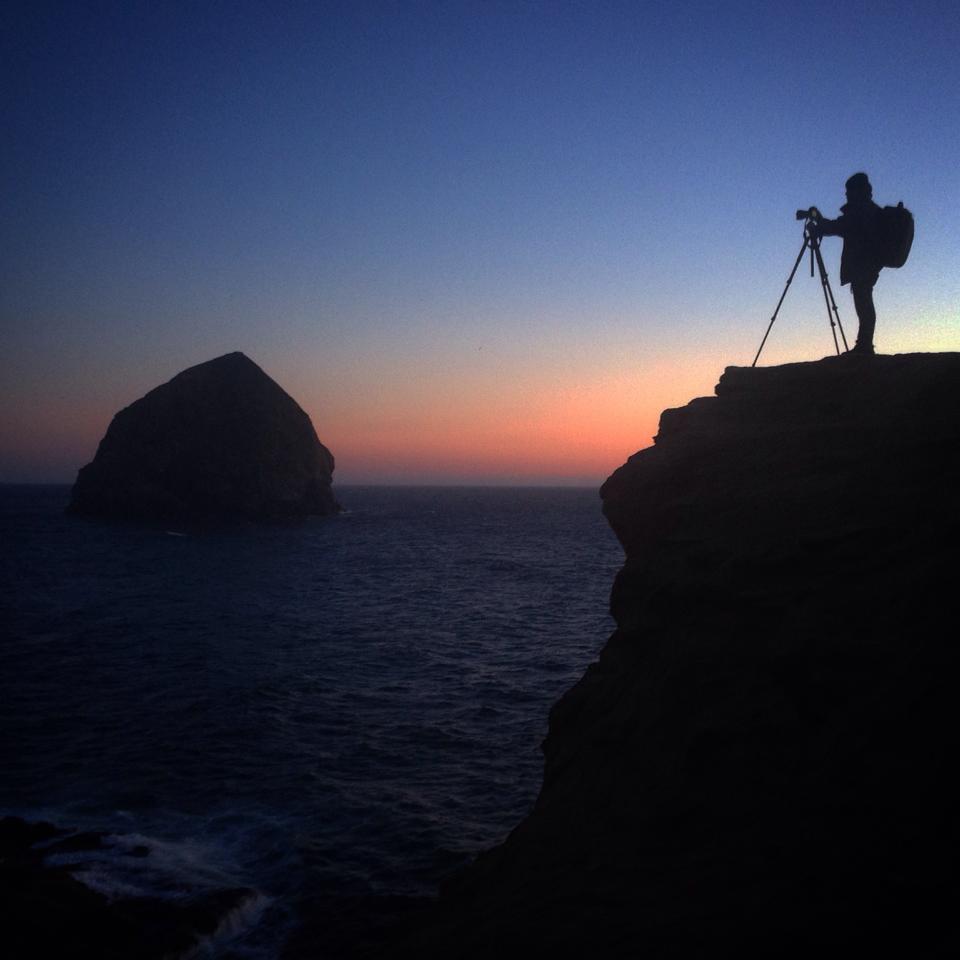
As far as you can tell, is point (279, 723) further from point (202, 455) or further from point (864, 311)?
point (202, 455)

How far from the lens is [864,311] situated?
31.0 ft

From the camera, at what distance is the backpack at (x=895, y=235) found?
354 inches

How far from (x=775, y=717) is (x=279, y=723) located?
1670 centimetres

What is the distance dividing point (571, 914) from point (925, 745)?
265cm

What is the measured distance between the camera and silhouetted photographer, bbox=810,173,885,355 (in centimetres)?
923

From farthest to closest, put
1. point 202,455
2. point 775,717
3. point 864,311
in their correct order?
point 202,455 < point 864,311 < point 775,717

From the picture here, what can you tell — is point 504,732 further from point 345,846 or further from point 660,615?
point 660,615

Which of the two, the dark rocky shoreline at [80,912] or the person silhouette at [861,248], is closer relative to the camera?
the dark rocky shoreline at [80,912]

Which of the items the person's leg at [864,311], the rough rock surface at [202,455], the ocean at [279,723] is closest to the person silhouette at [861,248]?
the person's leg at [864,311]

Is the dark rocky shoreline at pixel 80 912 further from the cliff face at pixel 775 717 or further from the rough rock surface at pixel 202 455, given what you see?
the rough rock surface at pixel 202 455

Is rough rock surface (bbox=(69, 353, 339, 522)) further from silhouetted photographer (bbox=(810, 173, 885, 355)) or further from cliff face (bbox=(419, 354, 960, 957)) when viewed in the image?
cliff face (bbox=(419, 354, 960, 957))

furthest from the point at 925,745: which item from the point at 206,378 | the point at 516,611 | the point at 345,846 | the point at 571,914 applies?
the point at 206,378

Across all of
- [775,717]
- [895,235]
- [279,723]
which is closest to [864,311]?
[895,235]

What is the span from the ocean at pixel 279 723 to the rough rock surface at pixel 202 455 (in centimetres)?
5709
